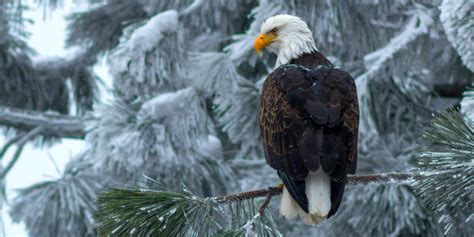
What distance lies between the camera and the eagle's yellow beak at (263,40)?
3967 mm

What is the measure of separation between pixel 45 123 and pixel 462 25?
446 centimetres

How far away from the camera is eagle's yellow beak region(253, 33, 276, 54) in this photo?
156 inches

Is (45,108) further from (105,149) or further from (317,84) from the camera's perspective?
(317,84)

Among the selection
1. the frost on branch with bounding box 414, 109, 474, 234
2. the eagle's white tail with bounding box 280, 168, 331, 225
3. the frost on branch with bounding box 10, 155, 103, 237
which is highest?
the frost on branch with bounding box 414, 109, 474, 234

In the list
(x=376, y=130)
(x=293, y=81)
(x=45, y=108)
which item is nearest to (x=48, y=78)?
(x=45, y=108)

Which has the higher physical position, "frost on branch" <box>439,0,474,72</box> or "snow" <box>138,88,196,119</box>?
"frost on branch" <box>439,0,474,72</box>

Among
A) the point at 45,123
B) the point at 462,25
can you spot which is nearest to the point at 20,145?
the point at 45,123

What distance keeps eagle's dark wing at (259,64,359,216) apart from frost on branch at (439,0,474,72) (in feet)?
1.26

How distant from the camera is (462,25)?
3.37 m

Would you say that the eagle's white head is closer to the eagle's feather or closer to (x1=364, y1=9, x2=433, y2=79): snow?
the eagle's feather

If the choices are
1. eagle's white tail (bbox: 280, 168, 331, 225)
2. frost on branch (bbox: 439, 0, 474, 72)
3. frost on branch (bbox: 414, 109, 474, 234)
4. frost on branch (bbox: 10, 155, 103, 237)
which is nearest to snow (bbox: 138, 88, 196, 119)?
frost on branch (bbox: 10, 155, 103, 237)

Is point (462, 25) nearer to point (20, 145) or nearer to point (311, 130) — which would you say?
point (311, 130)

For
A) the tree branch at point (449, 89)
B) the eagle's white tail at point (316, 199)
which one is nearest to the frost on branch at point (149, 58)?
the tree branch at point (449, 89)

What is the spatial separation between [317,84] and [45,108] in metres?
5.10
